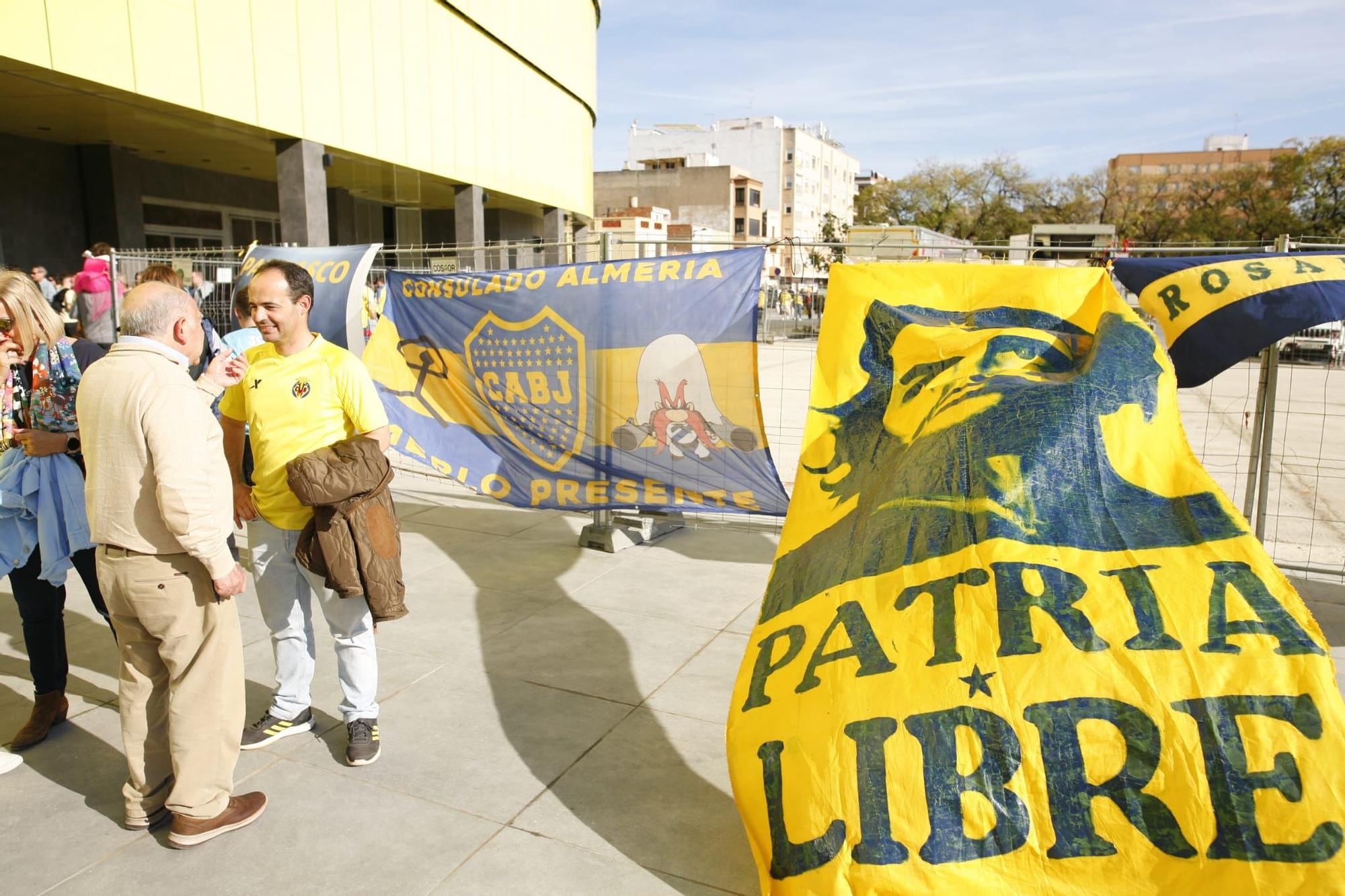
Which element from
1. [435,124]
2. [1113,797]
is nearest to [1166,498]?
[1113,797]

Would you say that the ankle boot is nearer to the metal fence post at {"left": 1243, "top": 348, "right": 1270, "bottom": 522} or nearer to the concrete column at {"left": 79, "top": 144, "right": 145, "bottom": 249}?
the metal fence post at {"left": 1243, "top": 348, "right": 1270, "bottom": 522}

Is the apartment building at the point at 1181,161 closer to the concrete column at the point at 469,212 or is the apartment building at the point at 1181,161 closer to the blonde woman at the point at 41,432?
the concrete column at the point at 469,212

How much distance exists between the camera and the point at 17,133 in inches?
722

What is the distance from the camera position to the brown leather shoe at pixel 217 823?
320 centimetres

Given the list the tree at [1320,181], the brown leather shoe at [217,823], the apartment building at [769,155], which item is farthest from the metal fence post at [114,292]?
the apartment building at [769,155]

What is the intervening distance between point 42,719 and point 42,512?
0.91 meters

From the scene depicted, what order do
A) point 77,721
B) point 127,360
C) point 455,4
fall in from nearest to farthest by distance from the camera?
point 127,360, point 77,721, point 455,4

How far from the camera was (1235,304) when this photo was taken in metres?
4.89

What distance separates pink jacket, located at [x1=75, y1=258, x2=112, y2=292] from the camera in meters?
12.2

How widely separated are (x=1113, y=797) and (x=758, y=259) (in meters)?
4.12

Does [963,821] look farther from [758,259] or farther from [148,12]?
[148,12]

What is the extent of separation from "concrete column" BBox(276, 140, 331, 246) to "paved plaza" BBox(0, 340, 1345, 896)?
12456 millimetres

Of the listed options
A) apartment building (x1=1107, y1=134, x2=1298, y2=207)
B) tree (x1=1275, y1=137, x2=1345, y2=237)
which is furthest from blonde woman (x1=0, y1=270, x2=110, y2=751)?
apartment building (x1=1107, y1=134, x2=1298, y2=207)

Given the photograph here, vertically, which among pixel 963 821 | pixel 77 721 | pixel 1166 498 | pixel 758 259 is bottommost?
pixel 77 721
